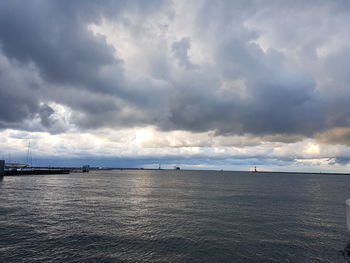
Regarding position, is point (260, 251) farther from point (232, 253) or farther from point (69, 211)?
point (69, 211)

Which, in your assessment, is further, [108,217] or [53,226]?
[108,217]

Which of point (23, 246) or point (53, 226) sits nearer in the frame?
point (23, 246)

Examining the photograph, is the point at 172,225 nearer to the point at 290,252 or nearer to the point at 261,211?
the point at 290,252

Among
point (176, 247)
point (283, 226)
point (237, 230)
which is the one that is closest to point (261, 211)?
point (283, 226)

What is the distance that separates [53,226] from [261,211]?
35.4 meters

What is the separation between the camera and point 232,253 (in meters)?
24.3

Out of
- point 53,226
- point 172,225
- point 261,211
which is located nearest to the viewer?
point 53,226

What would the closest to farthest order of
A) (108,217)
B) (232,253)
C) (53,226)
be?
(232,253) < (53,226) < (108,217)

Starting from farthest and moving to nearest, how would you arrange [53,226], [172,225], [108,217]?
[108,217], [172,225], [53,226]

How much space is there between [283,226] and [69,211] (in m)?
34.4

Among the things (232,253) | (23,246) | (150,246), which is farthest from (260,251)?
(23,246)

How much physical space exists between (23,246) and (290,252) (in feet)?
85.5

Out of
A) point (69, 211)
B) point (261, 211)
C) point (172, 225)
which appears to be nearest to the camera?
point (172, 225)

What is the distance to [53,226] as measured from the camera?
106 ft
